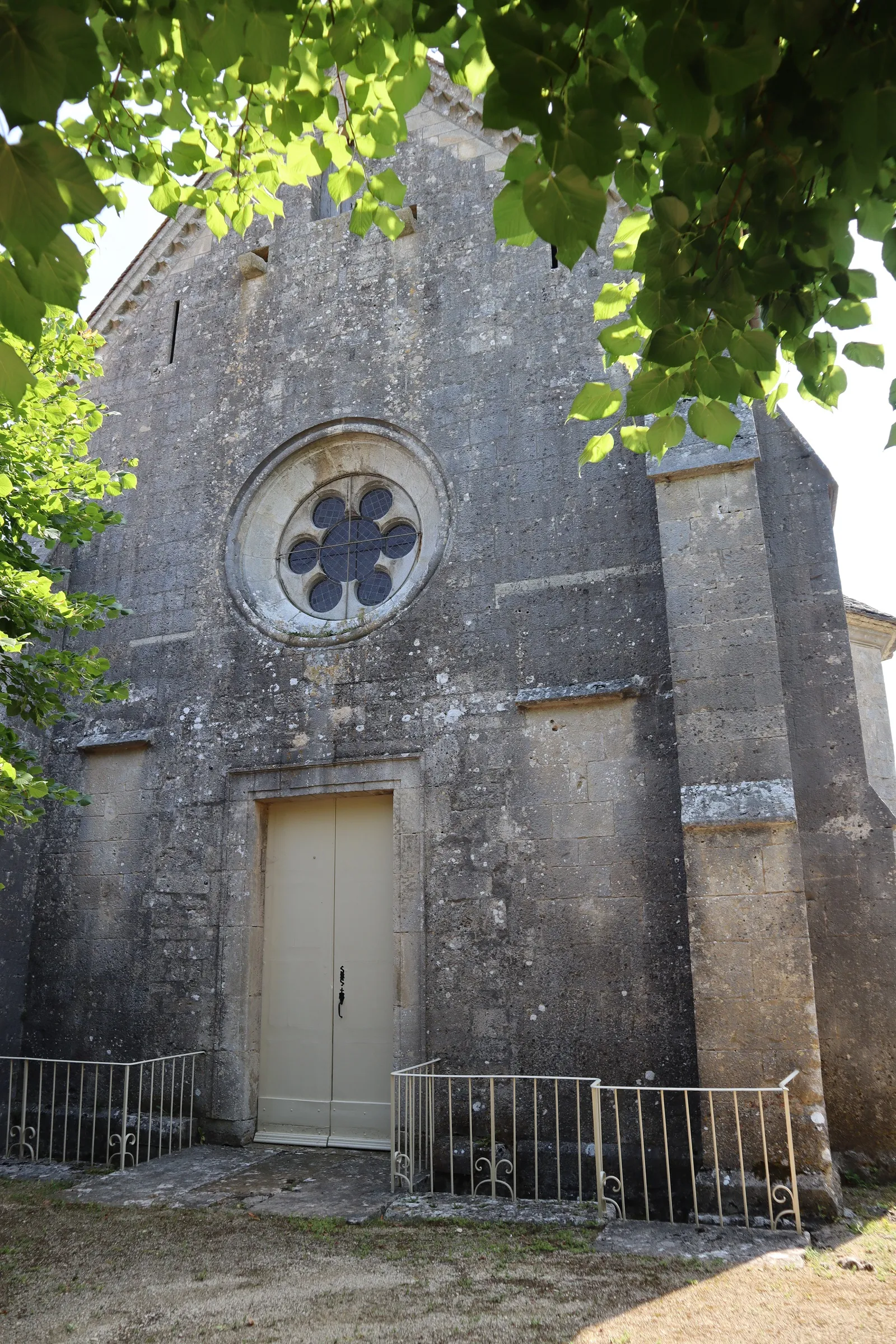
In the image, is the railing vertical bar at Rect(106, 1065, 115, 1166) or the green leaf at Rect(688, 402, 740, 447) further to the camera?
the railing vertical bar at Rect(106, 1065, 115, 1166)

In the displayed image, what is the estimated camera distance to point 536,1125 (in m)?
6.24

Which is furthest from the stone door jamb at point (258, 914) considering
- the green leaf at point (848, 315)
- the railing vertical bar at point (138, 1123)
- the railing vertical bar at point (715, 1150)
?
the green leaf at point (848, 315)

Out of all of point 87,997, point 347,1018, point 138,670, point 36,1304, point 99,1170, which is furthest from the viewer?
point 138,670

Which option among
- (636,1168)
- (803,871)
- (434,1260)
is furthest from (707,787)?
(434,1260)

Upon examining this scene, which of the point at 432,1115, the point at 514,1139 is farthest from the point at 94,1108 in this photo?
the point at 514,1139

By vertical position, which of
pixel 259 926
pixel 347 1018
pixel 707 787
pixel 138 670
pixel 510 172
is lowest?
pixel 347 1018

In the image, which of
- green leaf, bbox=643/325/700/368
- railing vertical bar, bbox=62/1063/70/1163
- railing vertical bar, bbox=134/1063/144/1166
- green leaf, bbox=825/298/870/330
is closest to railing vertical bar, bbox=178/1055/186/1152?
railing vertical bar, bbox=134/1063/144/1166

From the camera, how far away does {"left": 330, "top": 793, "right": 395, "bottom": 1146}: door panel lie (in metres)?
7.55

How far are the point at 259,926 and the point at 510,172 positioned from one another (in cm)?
683

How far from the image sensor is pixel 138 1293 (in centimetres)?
456

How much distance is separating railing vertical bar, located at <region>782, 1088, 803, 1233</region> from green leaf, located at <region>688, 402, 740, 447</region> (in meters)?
4.22

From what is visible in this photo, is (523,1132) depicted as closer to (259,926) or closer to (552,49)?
(259,926)

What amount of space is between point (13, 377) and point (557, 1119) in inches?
217

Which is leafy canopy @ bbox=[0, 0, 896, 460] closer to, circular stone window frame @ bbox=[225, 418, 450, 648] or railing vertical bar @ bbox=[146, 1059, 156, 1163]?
circular stone window frame @ bbox=[225, 418, 450, 648]
